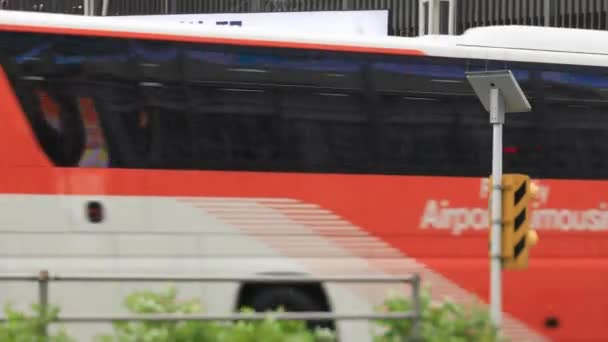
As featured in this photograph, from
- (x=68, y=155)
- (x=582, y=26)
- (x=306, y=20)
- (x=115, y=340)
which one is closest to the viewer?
(x=115, y=340)

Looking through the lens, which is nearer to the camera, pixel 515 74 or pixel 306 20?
pixel 515 74

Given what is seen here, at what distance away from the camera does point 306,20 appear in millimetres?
26734

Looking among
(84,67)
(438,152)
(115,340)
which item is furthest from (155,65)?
(115,340)

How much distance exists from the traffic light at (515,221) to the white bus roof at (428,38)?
98.0 inches

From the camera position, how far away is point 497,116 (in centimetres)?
998

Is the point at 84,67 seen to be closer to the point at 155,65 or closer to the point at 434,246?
the point at 155,65

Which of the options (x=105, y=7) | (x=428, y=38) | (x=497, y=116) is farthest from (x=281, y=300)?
(x=105, y=7)

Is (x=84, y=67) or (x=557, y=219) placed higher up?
(x=84, y=67)

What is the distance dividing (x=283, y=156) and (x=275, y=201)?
415 mm

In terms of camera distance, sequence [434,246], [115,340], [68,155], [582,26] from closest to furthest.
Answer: [115,340], [68,155], [434,246], [582,26]

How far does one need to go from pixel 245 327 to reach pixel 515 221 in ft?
12.5

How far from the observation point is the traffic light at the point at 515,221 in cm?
968

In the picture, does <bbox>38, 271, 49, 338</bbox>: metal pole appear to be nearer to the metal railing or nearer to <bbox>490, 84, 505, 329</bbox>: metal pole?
the metal railing

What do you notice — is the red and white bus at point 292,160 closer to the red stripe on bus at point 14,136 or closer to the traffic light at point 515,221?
the red stripe on bus at point 14,136
